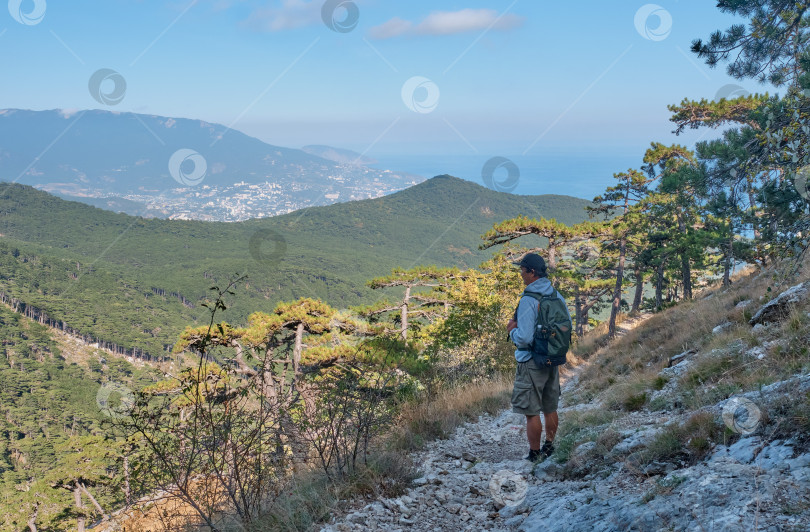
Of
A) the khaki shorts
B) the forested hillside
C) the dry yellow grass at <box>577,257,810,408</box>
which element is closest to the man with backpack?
the khaki shorts

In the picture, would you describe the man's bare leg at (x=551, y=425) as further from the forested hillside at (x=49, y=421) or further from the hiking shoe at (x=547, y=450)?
the forested hillside at (x=49, y=421)

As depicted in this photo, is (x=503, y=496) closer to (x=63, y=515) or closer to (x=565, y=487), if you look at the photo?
(x=565, y=487)

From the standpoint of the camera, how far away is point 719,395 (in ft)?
13.9

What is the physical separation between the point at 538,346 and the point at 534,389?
1.58ft

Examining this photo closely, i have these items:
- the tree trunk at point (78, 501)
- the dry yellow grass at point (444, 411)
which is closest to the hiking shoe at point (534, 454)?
the dry yellow grass at point (444, 411)

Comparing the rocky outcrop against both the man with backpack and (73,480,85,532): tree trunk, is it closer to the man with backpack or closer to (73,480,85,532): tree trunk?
the man with backpack

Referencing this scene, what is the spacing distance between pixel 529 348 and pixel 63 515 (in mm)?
31233

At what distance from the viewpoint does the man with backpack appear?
4559 millimetres

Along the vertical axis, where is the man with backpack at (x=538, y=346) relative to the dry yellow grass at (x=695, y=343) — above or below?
above

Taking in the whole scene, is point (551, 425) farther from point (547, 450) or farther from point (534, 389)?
point (534, 389)

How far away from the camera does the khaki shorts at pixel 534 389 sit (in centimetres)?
470

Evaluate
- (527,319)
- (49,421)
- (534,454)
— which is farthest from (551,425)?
(49,421)

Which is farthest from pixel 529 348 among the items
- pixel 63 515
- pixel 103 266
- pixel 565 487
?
pixel 103 266

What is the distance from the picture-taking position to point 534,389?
471cm
